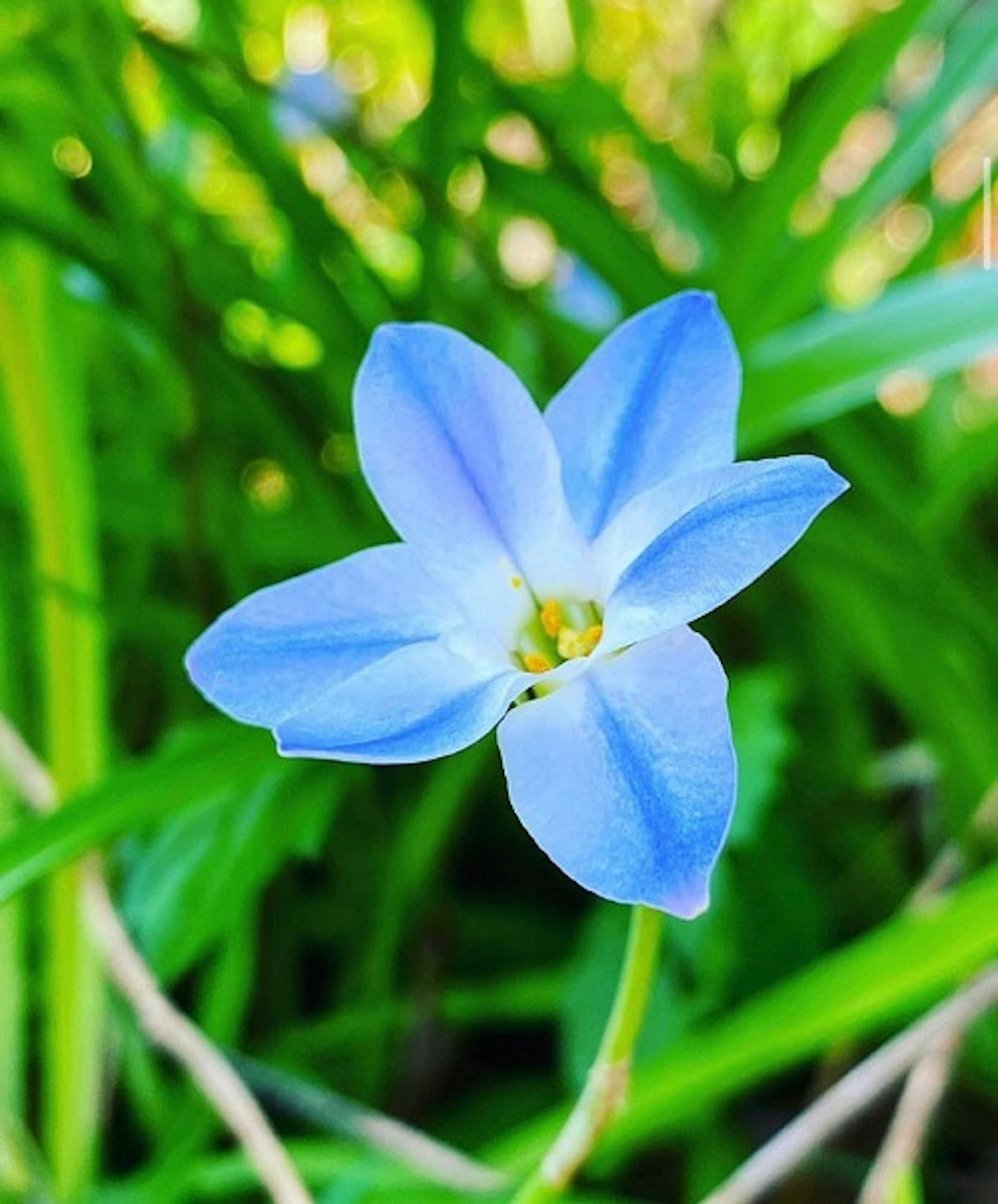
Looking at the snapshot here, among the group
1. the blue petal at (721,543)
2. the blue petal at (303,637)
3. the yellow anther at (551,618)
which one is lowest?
the blue petal at (721,543)

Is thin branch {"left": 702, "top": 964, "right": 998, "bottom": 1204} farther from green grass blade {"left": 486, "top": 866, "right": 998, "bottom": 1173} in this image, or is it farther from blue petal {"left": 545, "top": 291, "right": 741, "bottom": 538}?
blue petal {"left": 545, "top": 291, "right": 741, "bottom": 538}

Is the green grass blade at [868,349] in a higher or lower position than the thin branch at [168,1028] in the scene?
higher

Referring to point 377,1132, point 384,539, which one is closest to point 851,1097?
point 377,1132

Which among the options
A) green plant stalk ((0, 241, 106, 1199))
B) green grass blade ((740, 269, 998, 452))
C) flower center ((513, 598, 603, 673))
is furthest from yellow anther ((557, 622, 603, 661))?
green plant stalk ((0, 241, 106, 1199))

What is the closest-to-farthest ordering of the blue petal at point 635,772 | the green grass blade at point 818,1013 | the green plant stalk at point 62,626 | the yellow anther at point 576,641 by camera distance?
1. the blue petal at point 635,772
2. the yellow anther at point 576,641
3. the green grass blade at point 818,1013
4. the green plant stalk at point 62,626

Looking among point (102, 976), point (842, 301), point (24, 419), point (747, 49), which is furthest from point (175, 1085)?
point (747, 49)

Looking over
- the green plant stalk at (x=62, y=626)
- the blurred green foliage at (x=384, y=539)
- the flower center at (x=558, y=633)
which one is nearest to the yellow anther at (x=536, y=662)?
the flower center at (x=558, y=633)

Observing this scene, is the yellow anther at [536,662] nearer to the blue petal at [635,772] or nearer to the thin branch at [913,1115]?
the blue petal at [635,772]
